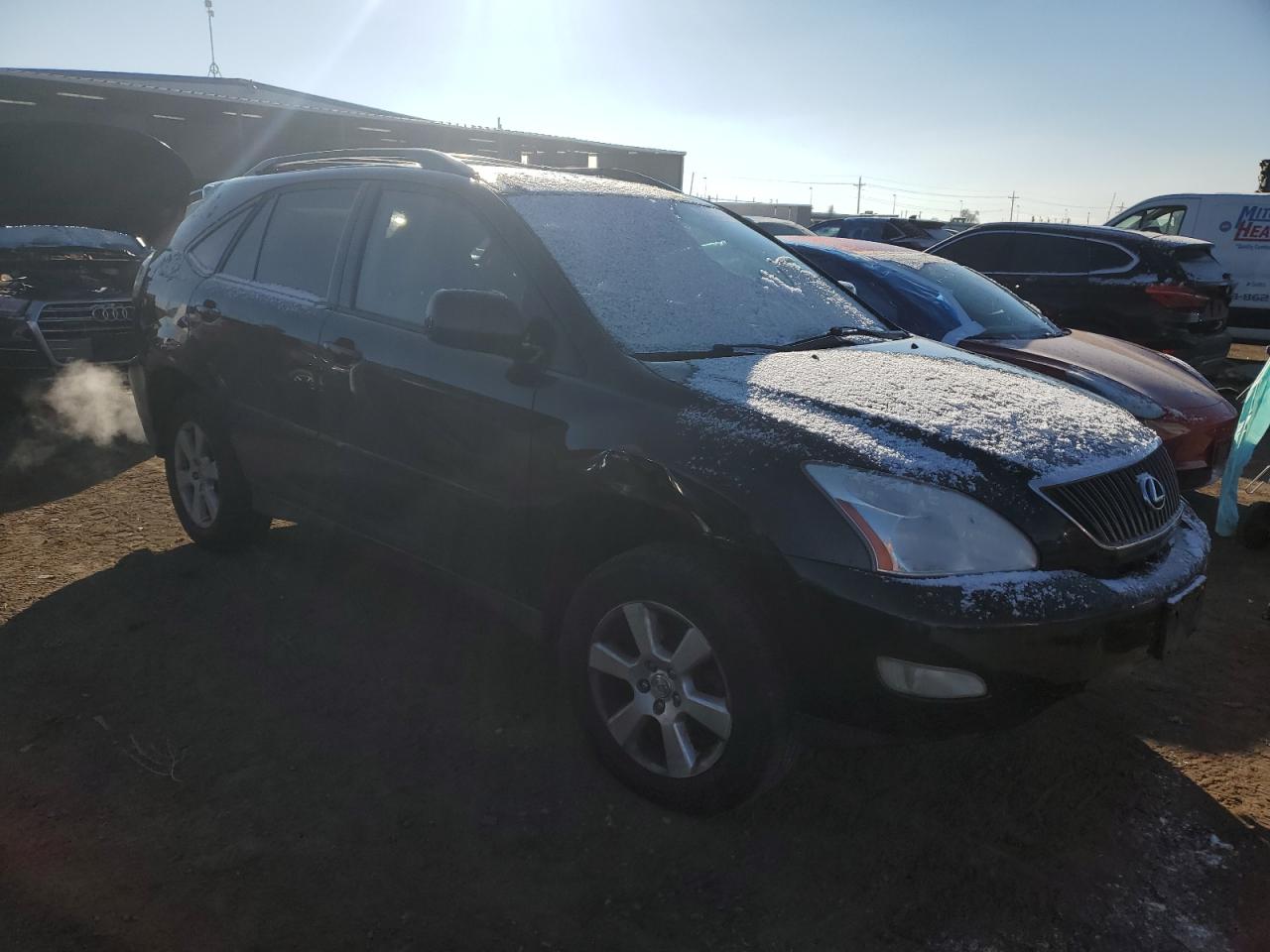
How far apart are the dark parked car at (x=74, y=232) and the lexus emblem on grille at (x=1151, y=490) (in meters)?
4.96

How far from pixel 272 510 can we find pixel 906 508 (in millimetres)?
2914

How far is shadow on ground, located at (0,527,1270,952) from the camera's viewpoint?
2.29 m

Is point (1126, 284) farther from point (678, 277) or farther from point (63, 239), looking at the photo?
point (63, 239)

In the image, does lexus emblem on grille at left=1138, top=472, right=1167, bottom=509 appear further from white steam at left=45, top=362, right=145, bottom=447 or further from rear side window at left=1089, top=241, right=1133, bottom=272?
white steam at left=45, top=362, right=145, bottom=447

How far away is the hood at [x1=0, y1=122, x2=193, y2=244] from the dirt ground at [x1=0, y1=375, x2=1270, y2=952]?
646 centimetres

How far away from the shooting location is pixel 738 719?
2.43 meters

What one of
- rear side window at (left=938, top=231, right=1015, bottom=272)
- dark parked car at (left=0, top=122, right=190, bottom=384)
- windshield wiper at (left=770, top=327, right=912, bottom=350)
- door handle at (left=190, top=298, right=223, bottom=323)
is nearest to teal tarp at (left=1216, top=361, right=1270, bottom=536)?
windshield wiper at (left=770, top=327, right=912, bottom=350)

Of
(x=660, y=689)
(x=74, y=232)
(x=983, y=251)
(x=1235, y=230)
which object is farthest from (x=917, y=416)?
(x=1235, y=230)

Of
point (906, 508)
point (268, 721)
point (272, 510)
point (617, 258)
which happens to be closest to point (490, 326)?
point (617, 258)

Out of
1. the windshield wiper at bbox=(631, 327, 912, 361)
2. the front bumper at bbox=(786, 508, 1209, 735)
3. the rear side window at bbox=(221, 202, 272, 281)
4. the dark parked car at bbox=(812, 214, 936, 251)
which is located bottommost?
the front bumper at bbox=(786, 508, 1209, 735)

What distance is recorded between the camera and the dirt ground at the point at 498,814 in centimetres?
229

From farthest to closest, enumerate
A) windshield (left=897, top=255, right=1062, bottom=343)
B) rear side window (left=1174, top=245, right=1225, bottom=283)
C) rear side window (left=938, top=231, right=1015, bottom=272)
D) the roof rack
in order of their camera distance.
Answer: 1. rear side window (left=938, top=231, right=1015, bottom=272)
2. rear side window (left=1174, top=245, right=1225, bottom=283)
3. windshield (left=897, top=255, right=1062, bottom=343)
4. the roof rack

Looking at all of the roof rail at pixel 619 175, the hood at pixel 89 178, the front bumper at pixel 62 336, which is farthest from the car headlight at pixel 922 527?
the hood at pixel 89 178

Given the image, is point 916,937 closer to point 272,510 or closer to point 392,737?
point 392,737
